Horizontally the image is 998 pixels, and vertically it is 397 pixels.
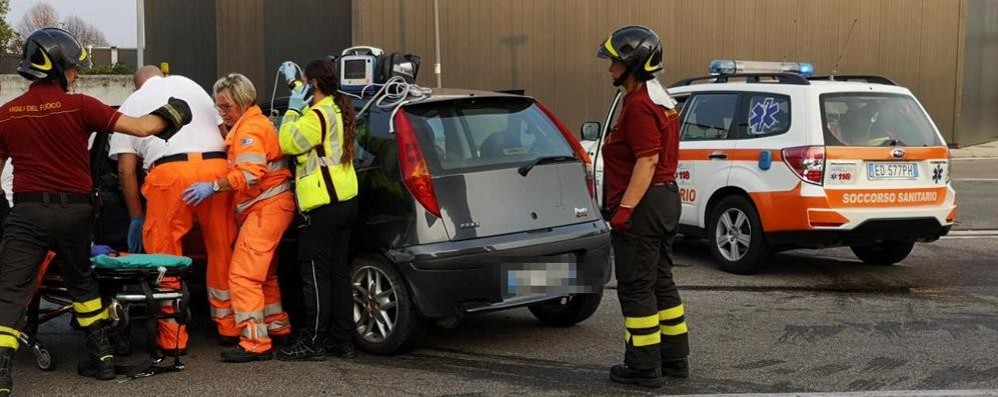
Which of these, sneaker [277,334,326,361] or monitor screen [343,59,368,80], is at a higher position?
monitor screen [343,59,368,80]

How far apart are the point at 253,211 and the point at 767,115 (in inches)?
174

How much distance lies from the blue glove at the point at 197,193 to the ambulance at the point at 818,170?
447 centimetres

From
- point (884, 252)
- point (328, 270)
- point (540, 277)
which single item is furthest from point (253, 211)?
point (884, 252)

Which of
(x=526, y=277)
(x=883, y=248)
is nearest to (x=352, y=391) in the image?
(x=526, y=277)

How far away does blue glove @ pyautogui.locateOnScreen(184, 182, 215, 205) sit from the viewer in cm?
562

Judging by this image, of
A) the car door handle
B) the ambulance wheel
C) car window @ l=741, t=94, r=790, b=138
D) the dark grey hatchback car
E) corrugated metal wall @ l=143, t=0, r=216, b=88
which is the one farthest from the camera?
corrugated metal wall @ l=143, t=0, r=216, b=88

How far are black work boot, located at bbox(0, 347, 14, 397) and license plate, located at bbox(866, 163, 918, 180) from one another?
19.6ft

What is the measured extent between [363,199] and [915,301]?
407 centimetres

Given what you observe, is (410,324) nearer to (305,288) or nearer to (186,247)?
(305,288)

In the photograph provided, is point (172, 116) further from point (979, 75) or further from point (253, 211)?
point (979, 75)

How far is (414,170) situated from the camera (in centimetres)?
557

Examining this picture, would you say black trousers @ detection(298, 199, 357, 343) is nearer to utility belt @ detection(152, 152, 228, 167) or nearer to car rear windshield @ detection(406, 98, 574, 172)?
car rear windshield @ detection(406, 98, 574, 172)

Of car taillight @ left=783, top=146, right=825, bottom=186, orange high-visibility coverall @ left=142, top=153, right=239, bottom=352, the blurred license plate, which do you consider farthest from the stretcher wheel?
car taillight @ left=783, top=146, right=825, bottom=186

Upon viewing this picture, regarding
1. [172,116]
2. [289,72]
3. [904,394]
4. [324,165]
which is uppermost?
[289,72]
